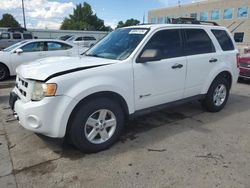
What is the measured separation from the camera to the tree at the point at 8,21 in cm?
6475

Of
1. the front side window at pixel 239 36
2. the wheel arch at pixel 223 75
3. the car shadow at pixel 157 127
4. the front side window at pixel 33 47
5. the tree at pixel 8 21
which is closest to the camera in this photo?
the car shadow at pixel 157 127

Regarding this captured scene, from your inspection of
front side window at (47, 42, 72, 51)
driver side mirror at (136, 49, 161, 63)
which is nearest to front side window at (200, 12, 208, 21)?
front side window at (47, 42, 72, 51)

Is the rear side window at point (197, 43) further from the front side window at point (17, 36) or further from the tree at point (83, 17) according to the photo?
the tree at point (83, 17)

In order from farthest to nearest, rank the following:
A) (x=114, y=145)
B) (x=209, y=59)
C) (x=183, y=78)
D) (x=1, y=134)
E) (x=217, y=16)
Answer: (x=217, y=16), (x=209, y=59), (x=183, y=78), (x=1, y=134), (x=114, y=145)

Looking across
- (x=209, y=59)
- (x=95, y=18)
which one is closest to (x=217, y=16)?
(x=95, y=18)

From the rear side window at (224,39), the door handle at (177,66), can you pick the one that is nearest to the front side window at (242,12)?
the rear side window at (224,39)

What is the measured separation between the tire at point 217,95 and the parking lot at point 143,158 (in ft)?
1.84

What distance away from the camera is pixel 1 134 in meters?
4.07

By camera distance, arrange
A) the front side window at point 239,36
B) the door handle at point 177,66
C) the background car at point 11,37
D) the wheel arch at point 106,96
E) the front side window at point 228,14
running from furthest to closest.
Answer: the front side window at point 228,14 → the front side window at point 239,36 → the background car at point 11,37 → the door handle at point 177,66 → the wheel arch at point 106,96

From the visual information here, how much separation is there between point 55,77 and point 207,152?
93.1 inches

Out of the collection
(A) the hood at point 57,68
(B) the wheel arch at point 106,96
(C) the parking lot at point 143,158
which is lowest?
(C) the parking lot at point 143,158

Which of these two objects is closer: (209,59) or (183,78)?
(183,78)

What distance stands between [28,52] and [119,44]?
232 inches

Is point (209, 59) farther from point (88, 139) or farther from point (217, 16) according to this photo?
point (217, 16)
